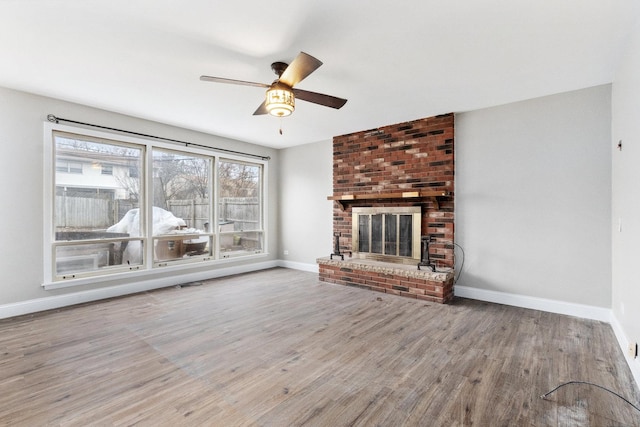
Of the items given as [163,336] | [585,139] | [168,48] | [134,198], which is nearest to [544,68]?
[585,139]

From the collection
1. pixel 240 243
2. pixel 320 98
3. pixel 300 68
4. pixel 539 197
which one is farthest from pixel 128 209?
pixel 539 197

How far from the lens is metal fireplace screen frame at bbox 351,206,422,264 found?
15.9 ft

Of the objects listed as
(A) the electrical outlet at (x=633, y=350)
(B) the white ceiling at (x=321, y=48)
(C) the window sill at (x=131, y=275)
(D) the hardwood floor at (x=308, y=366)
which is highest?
Answer: (B) the white ceiling at (x=321, y=48)

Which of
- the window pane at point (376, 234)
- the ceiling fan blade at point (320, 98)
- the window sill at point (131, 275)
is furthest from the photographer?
the window pane at point (376, 234)

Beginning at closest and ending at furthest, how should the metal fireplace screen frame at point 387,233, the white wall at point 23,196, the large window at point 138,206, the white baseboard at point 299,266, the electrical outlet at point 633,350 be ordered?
the electrical outlet at point 633,350 → the white wall at point 23,196 → the large window at point 138,206 → the metal fireplace screen frame at point 387,233 → the white baseboard at point 299,266

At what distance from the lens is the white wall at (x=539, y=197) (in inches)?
140

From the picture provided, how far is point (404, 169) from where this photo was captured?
5.02m

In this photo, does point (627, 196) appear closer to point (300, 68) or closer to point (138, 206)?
point (300, 68)

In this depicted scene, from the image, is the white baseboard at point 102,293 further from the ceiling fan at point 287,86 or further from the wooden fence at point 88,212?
the ceiling fan at point 287,86

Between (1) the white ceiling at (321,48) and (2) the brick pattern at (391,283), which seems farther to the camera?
(2) the brick pattern at (391,283)

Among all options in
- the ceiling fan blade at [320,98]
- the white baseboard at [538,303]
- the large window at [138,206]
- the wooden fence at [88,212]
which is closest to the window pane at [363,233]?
the white baseboard at [538,303]

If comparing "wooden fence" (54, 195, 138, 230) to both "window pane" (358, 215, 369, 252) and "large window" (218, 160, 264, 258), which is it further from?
"window pane" (358, 215, 369, 252)

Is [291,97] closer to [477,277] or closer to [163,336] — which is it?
[163,336]

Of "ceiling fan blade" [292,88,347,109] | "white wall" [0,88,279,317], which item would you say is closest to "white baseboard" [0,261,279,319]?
"white wall" [0,88,279,317]
